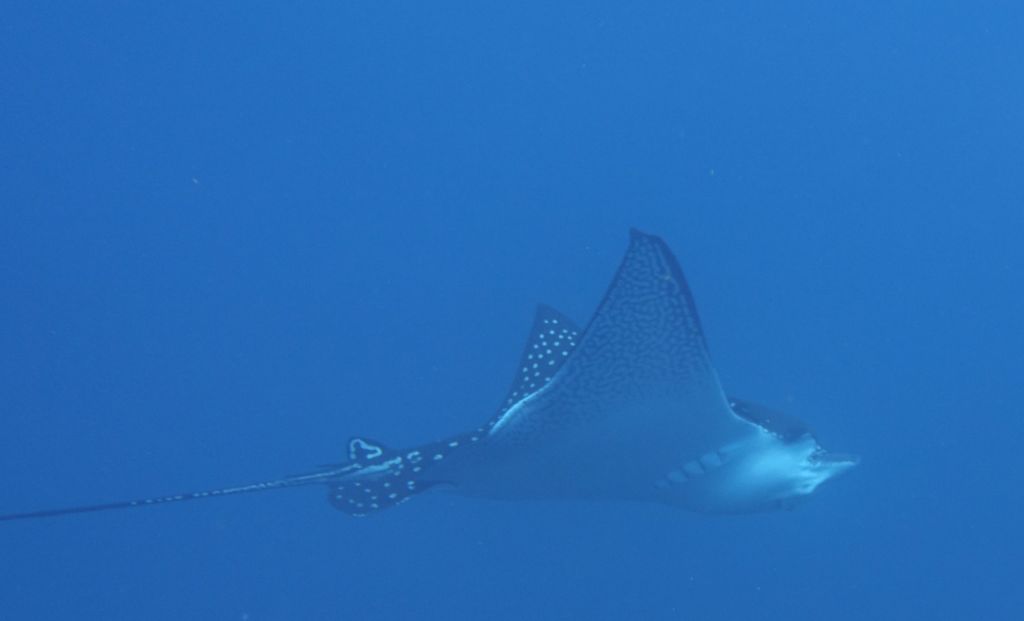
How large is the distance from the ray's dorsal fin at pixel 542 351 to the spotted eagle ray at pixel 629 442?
310mm

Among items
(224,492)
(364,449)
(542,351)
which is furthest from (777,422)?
(224,492)

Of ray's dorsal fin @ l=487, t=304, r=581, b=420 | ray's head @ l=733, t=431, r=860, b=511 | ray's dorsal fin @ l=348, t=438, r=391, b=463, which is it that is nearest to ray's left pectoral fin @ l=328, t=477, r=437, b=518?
ray's dorsal fin @ l=348, t=438, r=391, b=463

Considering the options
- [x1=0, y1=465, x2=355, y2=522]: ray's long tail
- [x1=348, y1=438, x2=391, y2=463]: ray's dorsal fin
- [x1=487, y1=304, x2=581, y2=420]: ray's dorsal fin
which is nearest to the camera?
[x1=0, y1=465, x2=355, y2=522]: ray's long tail

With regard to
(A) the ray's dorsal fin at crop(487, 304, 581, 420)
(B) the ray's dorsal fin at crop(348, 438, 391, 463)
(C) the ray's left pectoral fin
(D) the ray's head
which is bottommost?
(D) the ray's head


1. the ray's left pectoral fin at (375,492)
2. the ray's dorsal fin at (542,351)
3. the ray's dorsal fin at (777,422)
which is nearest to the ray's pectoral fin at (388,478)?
the ray's left pectoral fin at (375,492)

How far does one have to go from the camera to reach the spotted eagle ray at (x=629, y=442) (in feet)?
10.4

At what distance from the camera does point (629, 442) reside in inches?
150

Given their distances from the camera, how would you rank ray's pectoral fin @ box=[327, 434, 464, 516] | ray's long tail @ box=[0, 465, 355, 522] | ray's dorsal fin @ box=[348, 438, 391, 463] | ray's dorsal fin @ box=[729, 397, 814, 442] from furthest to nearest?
ray's dorsal fin @ box=[348, 438, 391, 463]
ray's pectoral fin @ box=[327, 434, 464, 516]
ray's dorsal fin @ box=[729, 397, 814, 442]
ray's long tail @ box=[0, 465, 355, 522]

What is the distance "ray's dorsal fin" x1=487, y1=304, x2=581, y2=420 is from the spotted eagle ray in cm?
31

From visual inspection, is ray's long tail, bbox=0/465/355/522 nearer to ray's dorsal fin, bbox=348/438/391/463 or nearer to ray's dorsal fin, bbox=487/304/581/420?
ray's dorsal fin, bbox=348/438/391/463

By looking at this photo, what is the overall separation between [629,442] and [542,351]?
1143mm

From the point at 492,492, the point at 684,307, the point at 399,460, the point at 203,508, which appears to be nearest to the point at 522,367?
the point at 492,492

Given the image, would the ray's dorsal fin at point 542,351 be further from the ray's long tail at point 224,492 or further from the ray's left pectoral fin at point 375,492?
the ray's long tail at point 224,492

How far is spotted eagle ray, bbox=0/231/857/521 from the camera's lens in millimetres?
3174
